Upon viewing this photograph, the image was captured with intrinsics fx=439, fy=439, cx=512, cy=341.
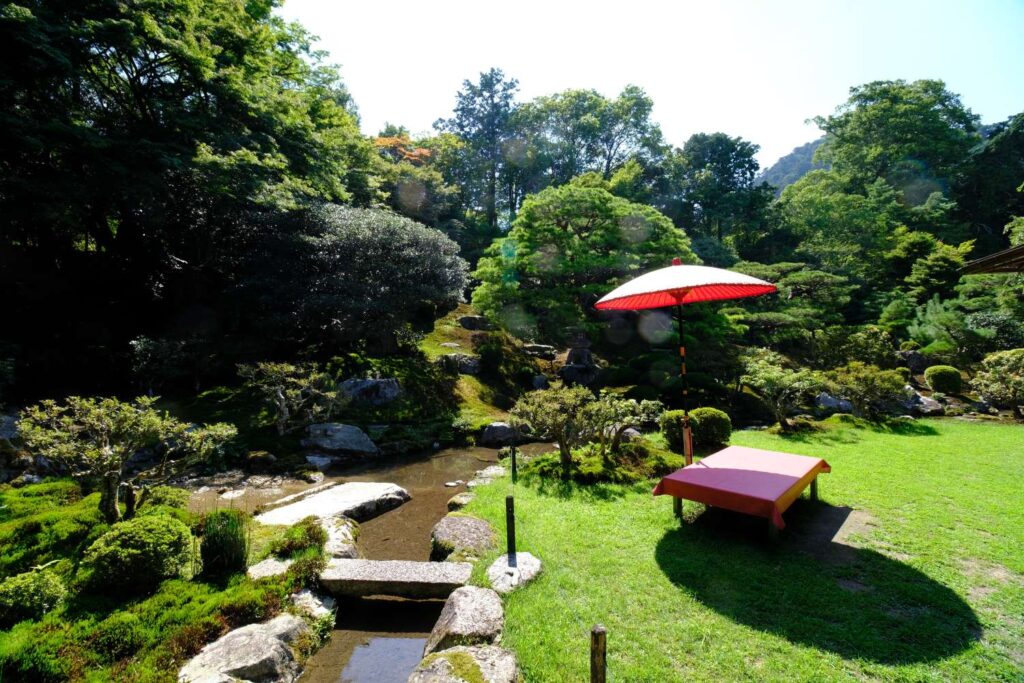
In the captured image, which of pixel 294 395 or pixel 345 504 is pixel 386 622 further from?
pixel 294 395

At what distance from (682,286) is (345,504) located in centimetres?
552

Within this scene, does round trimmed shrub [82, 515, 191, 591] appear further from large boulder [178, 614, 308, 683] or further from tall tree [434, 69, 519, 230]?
tall tree [434, 69, 519, 230]

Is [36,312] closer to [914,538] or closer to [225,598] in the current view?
[225,598]

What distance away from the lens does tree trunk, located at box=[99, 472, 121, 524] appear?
15.1 ft

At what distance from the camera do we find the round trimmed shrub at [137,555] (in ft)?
12.4

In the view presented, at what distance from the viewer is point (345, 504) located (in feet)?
21.1

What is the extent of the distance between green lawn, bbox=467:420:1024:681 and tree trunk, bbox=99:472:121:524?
397cm

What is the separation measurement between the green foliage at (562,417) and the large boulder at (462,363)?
281 inches

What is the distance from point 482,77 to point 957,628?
A: 37.4 m

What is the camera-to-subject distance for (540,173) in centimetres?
3231

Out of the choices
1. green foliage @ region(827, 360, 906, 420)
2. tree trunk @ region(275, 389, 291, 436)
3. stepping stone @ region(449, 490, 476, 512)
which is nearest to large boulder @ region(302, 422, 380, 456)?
tree trunk @ region(275, 389, 291, 436)

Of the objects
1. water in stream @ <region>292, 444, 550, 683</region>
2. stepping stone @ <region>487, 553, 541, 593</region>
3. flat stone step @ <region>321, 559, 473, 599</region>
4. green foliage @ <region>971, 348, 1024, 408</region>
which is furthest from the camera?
green foliage @ <region>971, 348, 1024, 408</region>

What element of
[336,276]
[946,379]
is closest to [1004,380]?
[946,379]

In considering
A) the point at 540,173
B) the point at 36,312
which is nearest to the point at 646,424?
the point at 36,312
